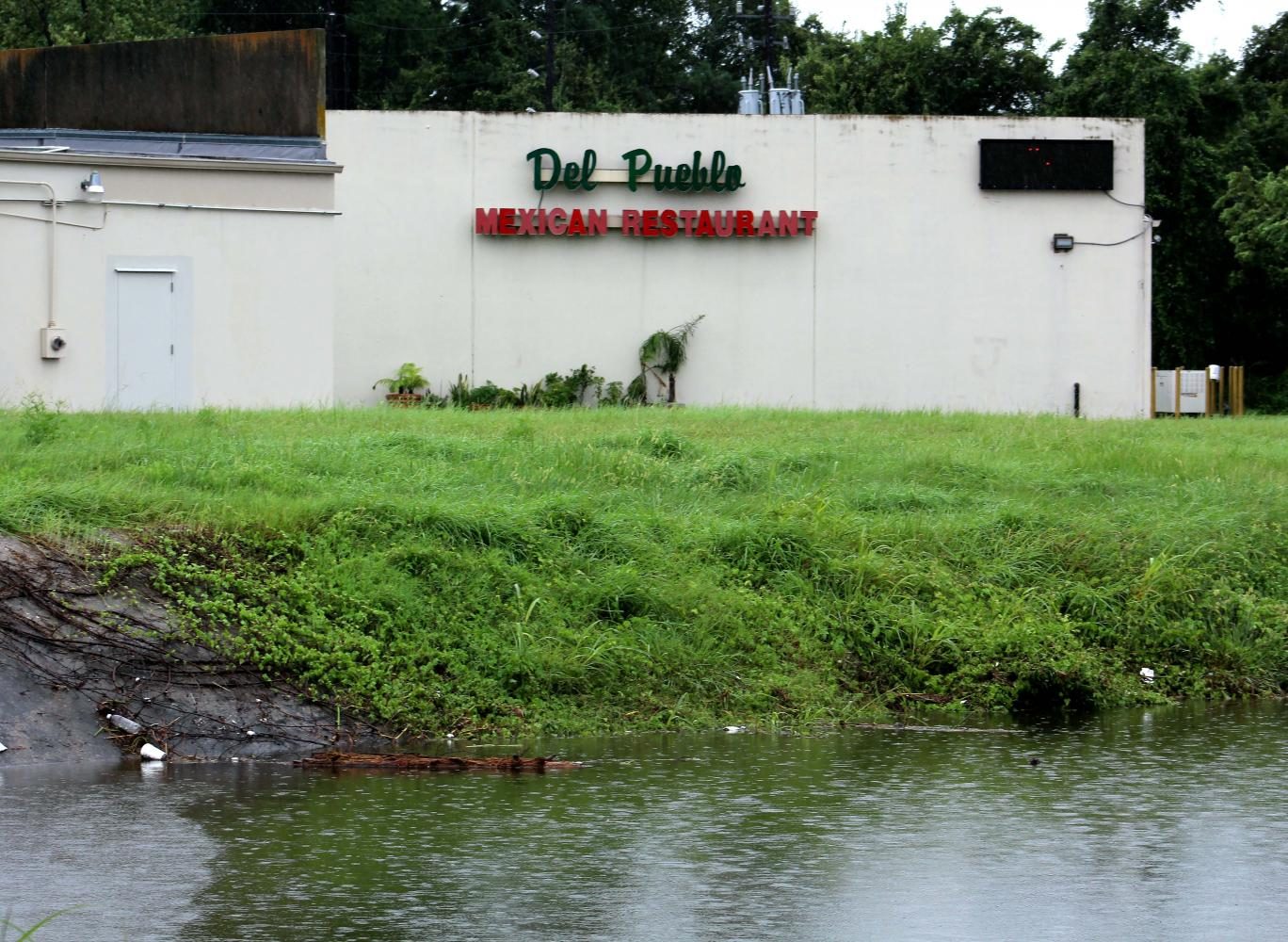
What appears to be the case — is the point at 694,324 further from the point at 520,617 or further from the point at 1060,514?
the point at 520,617

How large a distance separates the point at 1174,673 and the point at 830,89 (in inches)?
1421

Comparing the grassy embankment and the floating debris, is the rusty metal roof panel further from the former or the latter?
the floating debris

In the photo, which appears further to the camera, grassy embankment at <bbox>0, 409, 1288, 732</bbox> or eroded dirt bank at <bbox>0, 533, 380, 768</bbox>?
grassy embankment at <bbox>0, 409, 1288, 732</bbox>

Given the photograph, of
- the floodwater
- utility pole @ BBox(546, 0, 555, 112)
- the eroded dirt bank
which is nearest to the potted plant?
the eroded dirt bank

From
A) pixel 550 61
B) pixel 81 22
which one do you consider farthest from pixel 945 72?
pixel 81 22

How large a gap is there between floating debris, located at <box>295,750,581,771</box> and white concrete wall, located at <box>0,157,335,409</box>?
1196 centimetres

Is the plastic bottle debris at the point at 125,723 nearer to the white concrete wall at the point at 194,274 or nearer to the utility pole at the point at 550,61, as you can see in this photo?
the white concrete wall at the point at 194,274

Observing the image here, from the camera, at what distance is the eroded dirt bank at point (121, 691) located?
413 inches

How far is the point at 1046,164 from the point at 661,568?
18821mm

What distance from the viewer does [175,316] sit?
2188 cm

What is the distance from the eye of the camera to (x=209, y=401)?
22016 millimetres

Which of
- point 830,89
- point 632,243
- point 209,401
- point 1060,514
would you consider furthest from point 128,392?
point 830,89

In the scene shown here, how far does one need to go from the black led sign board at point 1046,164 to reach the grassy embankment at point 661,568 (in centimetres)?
1361

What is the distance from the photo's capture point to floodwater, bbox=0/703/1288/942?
23.7 ft
